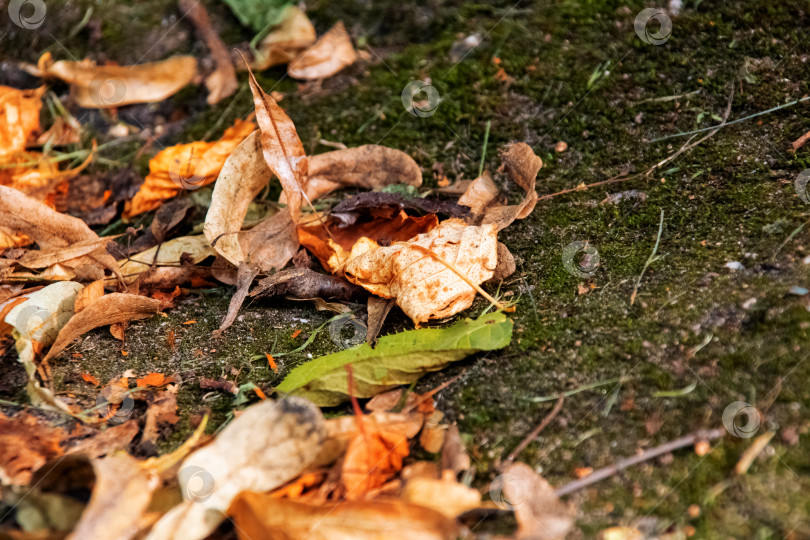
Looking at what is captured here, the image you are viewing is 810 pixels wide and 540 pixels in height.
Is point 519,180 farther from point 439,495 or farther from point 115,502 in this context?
point 115,502

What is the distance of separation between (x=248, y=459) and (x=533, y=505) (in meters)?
0.62

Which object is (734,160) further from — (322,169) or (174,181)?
(174,181)

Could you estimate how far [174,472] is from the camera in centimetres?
142

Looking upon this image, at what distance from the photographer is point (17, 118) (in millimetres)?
2689

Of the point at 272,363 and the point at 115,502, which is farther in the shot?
the point at 272,363

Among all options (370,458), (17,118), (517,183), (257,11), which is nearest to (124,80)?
(17,118)

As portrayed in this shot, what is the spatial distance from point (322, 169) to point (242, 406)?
0.96 metres

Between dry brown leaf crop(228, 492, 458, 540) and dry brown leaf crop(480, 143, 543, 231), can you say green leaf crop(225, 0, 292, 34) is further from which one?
dry brown leaf crop(228, 492, 458, 540)

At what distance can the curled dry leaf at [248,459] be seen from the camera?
1270mm

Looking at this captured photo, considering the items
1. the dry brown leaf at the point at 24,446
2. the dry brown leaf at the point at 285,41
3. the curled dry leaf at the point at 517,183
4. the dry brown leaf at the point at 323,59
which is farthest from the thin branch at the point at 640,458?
the dry brown leaf at the point at 285,41

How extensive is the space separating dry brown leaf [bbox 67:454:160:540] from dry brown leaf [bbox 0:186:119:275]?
0.94 m

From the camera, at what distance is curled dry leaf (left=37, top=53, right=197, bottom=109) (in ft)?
9.19

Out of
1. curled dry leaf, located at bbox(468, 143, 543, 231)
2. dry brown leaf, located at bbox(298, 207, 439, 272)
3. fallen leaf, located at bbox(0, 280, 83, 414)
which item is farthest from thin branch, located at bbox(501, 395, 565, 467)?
fallen leaf, located at bbox(0, 280, 83, 414)

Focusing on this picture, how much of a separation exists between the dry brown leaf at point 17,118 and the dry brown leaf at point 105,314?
1.23 m
